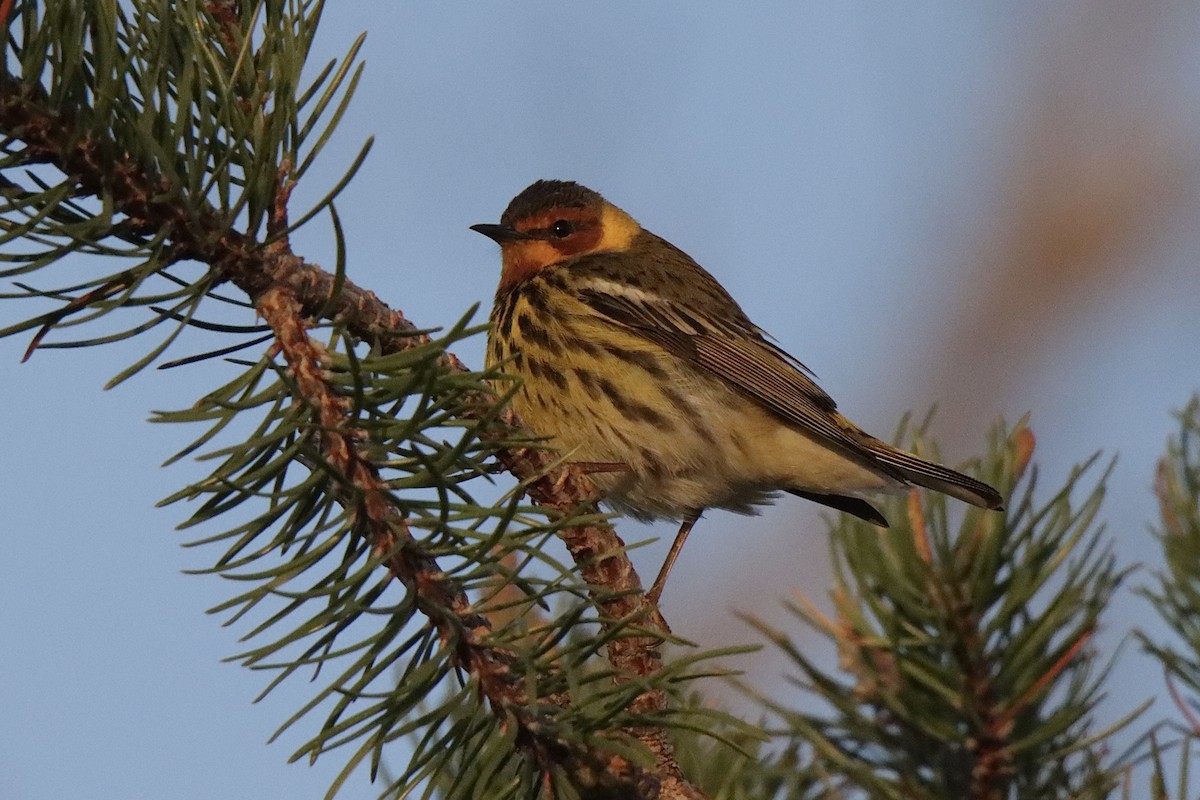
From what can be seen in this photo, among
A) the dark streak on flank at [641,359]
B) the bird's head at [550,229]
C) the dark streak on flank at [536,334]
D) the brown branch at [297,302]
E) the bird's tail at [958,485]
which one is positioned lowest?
the brown branch at [297,302]

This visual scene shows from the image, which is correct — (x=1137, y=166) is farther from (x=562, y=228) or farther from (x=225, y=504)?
(x=225, y=504)

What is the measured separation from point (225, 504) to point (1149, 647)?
1259mm

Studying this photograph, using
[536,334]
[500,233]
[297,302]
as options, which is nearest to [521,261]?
[500,233]

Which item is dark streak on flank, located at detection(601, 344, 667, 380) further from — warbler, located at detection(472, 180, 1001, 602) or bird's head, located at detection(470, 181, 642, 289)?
bird's head, located at detection(470, 181, 642, 289)

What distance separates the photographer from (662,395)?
13.9ft

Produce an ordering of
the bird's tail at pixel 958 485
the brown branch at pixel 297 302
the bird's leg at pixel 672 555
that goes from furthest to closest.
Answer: the bird's leg at pixel 672 555, the bird's tail at pixel 958 485, the brown branch at pixel 297 302

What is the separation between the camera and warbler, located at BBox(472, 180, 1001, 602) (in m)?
3.98

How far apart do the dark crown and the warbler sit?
0.02 metres

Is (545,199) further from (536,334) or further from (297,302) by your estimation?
(297,302)

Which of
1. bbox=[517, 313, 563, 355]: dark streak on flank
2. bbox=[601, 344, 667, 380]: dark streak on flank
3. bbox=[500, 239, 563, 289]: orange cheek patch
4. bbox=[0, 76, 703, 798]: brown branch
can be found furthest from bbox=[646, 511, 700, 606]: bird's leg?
bbox=[0, 76, 703, 798]: brown branch

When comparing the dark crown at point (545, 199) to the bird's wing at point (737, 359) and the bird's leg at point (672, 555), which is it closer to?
the bird's wing at point (737, 359)

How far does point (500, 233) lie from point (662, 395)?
0.77 meters

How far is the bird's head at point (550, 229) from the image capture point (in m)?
4.67

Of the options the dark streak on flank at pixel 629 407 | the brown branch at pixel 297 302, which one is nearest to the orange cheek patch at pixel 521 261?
the dark streak on flank at pixel 629 407
